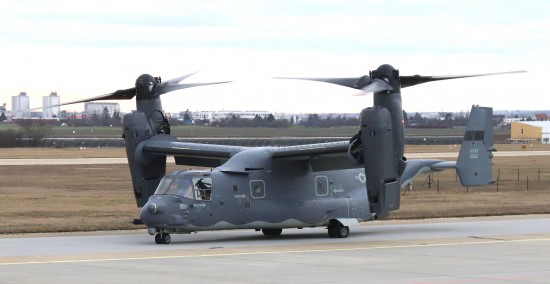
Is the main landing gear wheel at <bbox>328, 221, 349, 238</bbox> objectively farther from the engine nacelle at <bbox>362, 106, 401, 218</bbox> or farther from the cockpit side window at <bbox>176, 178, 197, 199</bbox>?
the cockpit side window at <bbox>176, 178, 197, 199</bbox>

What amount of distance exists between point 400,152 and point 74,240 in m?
9.44

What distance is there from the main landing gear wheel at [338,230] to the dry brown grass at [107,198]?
7230 millimetres

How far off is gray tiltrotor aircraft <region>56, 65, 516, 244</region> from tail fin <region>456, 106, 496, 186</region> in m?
0.03

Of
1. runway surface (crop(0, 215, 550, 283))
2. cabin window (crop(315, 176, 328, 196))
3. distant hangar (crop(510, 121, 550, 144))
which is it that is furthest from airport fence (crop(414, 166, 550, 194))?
distant hangar (crop(510, 121, 550, 144))

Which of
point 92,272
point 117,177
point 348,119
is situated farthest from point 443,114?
point 92,272

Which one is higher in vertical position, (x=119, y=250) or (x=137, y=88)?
Result: (x=137, y=88)

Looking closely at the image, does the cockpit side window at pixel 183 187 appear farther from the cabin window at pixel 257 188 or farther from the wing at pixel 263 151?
the cabin window at pixel 257 188

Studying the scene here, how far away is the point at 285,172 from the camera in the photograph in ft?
100

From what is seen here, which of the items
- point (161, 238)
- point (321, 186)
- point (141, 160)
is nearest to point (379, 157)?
point (321, 186)

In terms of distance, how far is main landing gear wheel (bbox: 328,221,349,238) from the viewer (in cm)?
3070

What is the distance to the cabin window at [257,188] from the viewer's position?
29703 millimetres

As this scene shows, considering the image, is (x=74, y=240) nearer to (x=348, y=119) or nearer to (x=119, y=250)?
(x=119, y=250)

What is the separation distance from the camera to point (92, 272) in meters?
21.4

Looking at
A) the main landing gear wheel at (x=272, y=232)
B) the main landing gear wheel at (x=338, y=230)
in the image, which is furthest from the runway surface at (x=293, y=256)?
the main landing gear wheel at (x=338, y=230)
